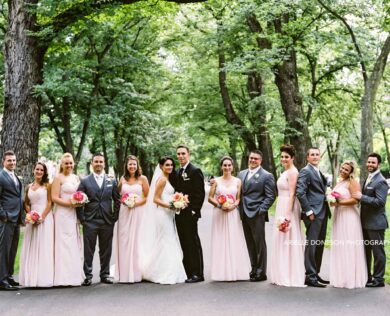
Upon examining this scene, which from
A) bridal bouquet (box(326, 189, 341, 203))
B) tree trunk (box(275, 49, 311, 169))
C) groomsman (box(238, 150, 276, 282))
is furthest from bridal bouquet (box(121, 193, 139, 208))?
tree trunk (box(275, 49, 311, 169))

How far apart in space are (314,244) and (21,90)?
847cm

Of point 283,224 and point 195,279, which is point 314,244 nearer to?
point 283,224

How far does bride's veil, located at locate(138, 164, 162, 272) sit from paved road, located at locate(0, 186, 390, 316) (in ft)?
1.70

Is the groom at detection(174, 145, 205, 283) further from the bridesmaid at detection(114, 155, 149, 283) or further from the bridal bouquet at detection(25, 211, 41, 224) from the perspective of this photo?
the bridal bouquet at detection(25, 211, 41, 224)

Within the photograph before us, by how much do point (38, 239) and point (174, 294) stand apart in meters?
2.50

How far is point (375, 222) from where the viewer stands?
865cm

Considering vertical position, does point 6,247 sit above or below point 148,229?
below

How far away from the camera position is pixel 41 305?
7719 mm

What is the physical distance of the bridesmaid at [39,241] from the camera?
8.86m

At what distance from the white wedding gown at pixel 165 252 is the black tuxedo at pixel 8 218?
224 centimetres

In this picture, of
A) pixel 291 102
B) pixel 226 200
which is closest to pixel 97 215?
pixel 226 200

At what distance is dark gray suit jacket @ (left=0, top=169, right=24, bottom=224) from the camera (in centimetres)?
895

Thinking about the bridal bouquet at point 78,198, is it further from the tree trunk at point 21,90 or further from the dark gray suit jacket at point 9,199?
the tree trunk at point 21,90

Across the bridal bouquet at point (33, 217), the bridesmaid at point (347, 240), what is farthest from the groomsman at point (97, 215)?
the bridesmaid at point (347, 240)
